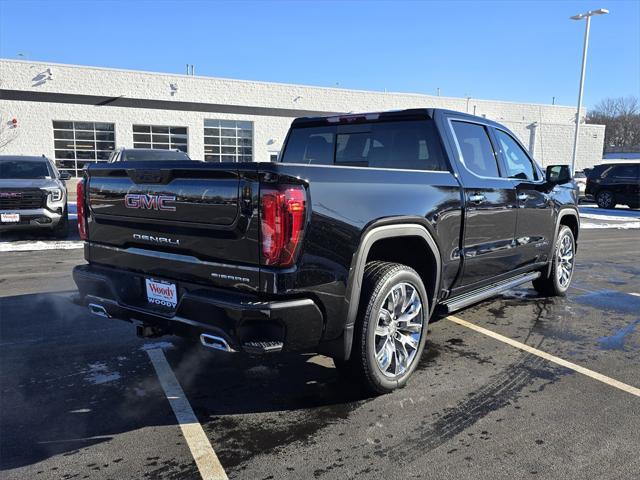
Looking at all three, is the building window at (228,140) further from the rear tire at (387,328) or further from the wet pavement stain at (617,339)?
the rear tire at (387,328)

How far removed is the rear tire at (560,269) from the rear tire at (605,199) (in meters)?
18.1

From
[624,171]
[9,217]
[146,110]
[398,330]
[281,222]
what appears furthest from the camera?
[146,110]

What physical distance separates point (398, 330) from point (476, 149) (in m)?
1.91

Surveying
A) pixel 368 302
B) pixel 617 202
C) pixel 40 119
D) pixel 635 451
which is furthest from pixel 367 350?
pixel 40 119

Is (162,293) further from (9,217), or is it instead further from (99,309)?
(9,217)

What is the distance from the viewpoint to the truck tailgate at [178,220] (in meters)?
2.86

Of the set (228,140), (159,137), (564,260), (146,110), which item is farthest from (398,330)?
(228,140)

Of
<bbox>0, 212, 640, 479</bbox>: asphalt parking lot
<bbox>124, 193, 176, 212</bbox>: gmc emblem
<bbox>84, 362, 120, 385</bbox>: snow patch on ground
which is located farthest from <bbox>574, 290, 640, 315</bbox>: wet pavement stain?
<bbox>84, 362, 120, 385</bbox>: snow patch on ground

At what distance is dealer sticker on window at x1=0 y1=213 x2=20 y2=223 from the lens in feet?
33.7

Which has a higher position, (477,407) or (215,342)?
(215,342)

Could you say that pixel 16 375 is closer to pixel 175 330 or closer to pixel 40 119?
pixel 175 330

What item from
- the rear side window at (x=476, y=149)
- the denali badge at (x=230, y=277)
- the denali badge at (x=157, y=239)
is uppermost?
the rear side window at (x=476, y=149)

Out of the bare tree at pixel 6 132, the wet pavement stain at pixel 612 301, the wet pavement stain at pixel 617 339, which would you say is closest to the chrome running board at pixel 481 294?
the wet pavement stain at pixel 617 339

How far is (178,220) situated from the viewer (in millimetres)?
3150
